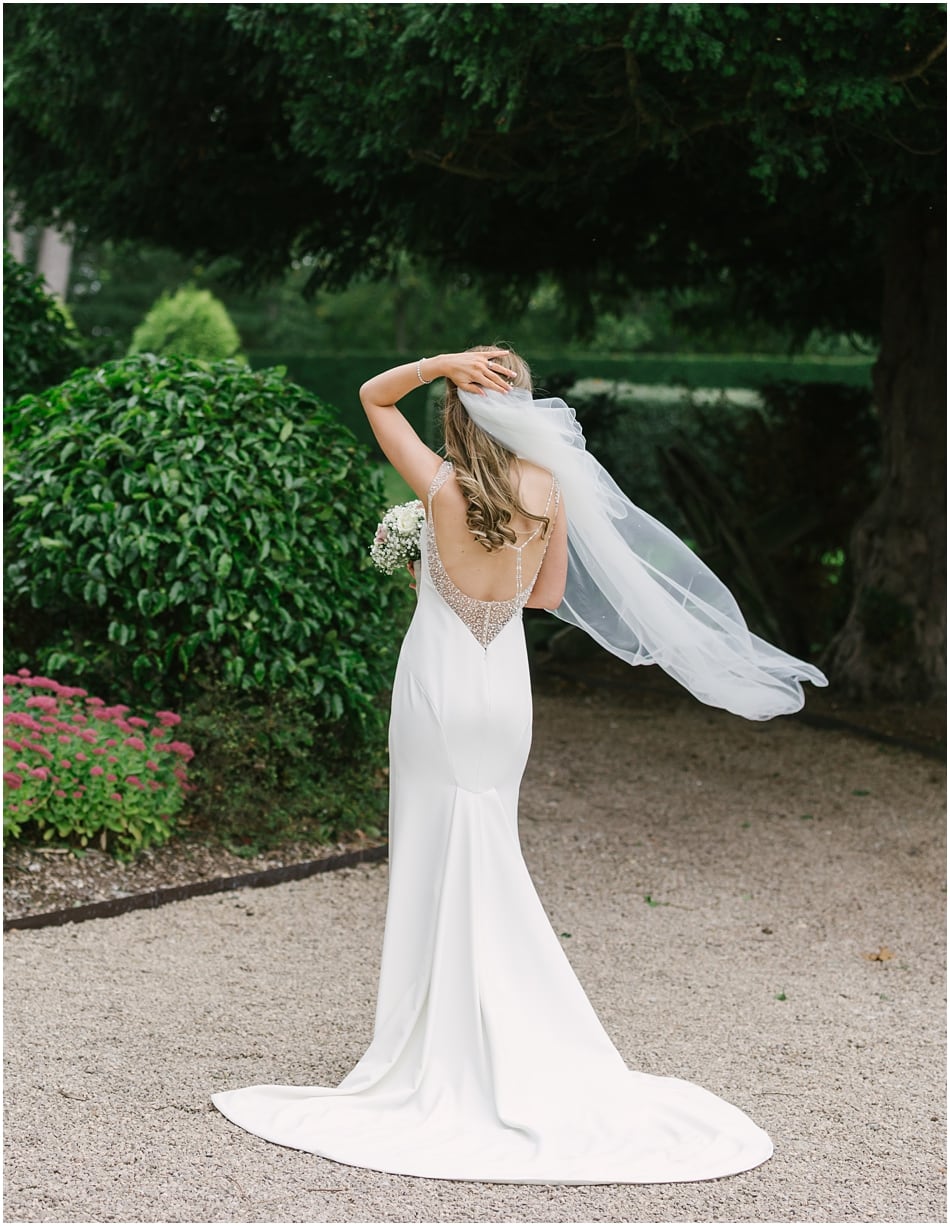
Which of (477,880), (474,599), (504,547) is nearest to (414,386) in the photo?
(504,547)

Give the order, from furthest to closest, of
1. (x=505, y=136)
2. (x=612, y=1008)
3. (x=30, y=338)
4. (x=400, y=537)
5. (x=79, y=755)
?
(x=30, y=338) < (x=505, y=136) < (x=79, y=755) < (x=612, y=1008) < (x=400, y=537)

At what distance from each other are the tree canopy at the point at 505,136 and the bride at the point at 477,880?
2.43m

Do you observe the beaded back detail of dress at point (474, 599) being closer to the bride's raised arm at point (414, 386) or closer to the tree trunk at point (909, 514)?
the bride's raised arm at point (414, 386)

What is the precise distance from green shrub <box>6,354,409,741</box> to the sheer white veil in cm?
213

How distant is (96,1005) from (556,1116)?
66.7 inches

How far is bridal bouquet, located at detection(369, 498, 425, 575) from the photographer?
3982 mm

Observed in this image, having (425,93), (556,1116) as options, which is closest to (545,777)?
(425,93)

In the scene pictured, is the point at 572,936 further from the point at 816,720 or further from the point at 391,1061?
the point at 816,720

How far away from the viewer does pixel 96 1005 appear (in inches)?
176

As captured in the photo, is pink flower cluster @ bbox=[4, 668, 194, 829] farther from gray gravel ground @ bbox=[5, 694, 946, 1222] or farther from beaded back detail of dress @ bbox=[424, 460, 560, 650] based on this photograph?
beaded back detail of dress @ bbox=[424, 460, 560, 650]

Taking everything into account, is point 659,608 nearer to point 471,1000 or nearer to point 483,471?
point 483,471

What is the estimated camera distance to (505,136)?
267 inches

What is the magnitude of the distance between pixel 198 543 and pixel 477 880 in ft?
9.08

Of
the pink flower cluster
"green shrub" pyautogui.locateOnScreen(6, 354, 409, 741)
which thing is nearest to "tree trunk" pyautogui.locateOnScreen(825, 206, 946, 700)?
"green shrub" pyautogui.locateOnScreen(6, 354, 409, 741)
